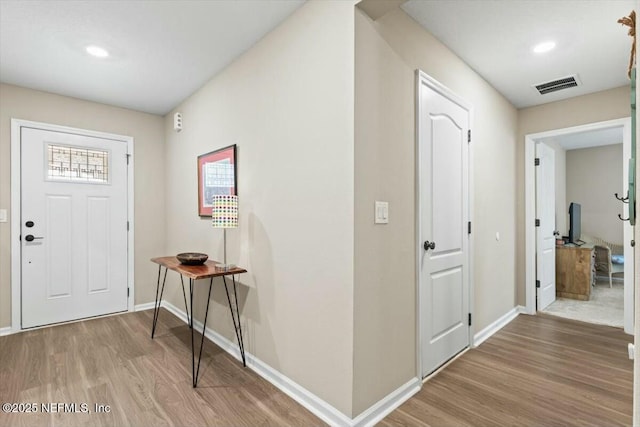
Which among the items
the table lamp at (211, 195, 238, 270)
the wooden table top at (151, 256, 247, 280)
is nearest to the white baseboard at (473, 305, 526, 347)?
the wooden table top at (151, 256, 247, 280)

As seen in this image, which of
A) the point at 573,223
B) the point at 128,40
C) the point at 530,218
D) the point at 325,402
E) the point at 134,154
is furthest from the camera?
the point at 573,223

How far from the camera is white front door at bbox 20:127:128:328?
3.36 m

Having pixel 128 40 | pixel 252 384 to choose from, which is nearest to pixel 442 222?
pixel 252 384

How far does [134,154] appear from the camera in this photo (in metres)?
4.04

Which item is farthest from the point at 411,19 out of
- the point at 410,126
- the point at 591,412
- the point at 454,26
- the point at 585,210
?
the point at 585,210

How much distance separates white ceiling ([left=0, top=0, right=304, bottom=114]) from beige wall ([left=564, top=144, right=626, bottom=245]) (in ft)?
22.2

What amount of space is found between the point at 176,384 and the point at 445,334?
6.62ft

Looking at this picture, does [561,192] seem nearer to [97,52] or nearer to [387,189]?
[387,189]

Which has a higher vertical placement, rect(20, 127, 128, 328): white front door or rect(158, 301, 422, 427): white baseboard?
rect(20, 127, 128, 328): white front door

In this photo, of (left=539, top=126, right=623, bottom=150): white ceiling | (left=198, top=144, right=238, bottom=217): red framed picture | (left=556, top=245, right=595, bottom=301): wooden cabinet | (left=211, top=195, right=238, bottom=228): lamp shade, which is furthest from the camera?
(left=539, top=126, right=623, bottom=150): white ceiling

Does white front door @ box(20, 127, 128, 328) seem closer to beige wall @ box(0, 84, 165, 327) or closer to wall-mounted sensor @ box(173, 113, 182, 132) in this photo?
beige wall @ box(0, 84, 165, 327)

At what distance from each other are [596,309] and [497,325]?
1804 millimetres

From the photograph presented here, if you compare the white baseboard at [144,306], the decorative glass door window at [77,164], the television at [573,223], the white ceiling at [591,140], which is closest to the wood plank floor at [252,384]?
the white baseboard at [144,306]

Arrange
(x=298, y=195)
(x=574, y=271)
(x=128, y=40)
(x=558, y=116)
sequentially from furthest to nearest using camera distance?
(x=574, y=271) < (x=558, y=116) < (x=128, y=40) < (x=298, y=195)
